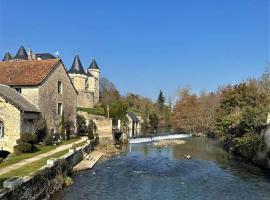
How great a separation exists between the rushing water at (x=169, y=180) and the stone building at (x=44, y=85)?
8.16 meters

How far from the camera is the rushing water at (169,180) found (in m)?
22.4

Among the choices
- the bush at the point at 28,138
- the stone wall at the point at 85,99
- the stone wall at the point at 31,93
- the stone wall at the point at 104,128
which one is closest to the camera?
the bush at the point at 28,138

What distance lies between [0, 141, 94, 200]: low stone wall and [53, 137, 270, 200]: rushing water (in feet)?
2.26

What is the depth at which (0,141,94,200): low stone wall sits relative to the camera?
16.1 metres

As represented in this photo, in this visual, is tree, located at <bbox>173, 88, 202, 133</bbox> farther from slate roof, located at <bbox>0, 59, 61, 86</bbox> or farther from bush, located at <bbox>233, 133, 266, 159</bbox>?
slate roof, located at <bbox>0, 59, 61, 86</bbox>

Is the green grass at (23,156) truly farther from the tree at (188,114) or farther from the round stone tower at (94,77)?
the round stone tower at (94,77)

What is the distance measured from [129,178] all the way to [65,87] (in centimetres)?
1892

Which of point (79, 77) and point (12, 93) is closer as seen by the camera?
point (12, 93)

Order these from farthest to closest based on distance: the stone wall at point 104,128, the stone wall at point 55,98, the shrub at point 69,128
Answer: the stone wall at point 104,128 → the shrub at point 69,128 → the stone wall at point 55,98

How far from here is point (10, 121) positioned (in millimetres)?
32062

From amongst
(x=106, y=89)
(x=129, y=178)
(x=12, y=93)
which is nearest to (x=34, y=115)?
(x=12, y=93)

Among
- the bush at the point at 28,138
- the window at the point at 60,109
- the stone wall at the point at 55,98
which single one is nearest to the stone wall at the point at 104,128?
the stone wall at the point at 55,98

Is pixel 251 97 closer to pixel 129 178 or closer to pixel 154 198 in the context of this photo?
pixel 129 178

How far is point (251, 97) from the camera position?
175 ft
